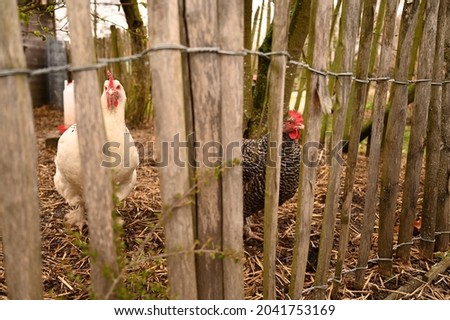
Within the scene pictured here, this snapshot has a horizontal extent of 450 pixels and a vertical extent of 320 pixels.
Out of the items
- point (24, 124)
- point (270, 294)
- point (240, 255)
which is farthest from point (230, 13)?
point (270, 294)

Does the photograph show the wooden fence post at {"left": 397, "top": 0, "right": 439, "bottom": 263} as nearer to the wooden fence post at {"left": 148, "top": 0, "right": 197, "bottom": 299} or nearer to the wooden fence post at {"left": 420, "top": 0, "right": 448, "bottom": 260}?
the wooden fence post at {"left": 420, "top": 0, "right": 448, "bottom": 260}

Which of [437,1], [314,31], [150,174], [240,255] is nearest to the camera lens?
[240,255]

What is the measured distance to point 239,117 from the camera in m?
1.43

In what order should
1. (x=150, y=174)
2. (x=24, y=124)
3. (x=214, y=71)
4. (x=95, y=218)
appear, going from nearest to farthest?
(x=24, y=124) → (x=95, y=218) → (x=214, y=71) → (x=150, y=174)

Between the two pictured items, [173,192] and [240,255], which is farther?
[240,255]

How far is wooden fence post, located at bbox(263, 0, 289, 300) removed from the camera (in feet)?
4.80

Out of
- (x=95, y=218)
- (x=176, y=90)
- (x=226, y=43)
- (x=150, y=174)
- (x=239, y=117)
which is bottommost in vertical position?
(x=150, y=174)

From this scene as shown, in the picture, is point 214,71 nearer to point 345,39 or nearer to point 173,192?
point 173,192

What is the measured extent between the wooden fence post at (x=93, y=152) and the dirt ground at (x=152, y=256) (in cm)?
17

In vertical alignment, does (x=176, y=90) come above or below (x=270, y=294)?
above

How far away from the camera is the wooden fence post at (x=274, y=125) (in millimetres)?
1462

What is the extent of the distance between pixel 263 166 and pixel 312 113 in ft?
3.42

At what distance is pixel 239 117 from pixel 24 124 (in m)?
0.67

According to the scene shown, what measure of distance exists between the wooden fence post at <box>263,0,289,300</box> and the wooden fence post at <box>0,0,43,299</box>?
0.81 meters
